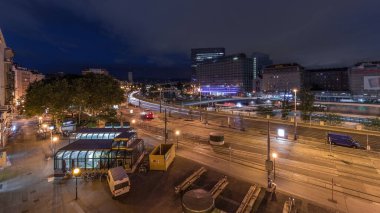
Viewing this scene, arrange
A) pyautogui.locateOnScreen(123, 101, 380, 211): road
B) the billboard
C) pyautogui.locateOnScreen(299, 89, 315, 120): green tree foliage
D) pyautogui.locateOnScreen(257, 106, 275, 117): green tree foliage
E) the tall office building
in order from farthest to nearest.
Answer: the billboard < pyautogui.locateOnScreen(257, 106, 275, 117): green tree foliage < pyautogui.locateOnScreen(299, 89, 315, 120): green tree foliage < the tall office building < pyautogui.locateOnScreen(123, 101, 380, 211): road

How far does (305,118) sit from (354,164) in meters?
26.9

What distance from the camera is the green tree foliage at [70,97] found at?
4294 cm

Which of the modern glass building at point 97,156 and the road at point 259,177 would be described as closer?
the road at point 259,177

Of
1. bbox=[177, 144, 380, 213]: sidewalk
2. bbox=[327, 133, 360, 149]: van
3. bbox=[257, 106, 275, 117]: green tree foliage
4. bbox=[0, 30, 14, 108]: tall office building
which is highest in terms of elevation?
bbox=[0, 30, 14, 108]: tall office building

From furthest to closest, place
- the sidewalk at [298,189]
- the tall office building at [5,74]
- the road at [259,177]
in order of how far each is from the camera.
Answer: the tall office building at [5,74] < the road at [259,177] < the sidewalk at [298,189]

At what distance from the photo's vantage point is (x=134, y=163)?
80.8ft

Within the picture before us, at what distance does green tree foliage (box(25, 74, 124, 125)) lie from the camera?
42938mm

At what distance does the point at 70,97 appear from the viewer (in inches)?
1820

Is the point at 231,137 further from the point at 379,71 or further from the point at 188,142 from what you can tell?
the point at 379,71

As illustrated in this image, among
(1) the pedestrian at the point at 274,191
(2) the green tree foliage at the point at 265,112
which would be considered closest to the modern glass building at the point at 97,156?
(1) the pedestrian at the point at 274,191

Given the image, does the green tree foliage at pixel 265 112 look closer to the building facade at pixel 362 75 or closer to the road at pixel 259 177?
the road at pixel 259 177

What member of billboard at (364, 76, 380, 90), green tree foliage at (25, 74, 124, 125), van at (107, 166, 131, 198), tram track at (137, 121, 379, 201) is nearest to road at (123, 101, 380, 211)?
tram track at (137, 121, 379, 201)

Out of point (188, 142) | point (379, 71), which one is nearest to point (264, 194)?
point (188, 142)

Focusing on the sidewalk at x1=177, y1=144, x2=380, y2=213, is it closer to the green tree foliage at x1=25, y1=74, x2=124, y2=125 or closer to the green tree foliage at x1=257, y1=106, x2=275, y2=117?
the green tree foliage at x1=25, y1=74, x2=124, y2=125
